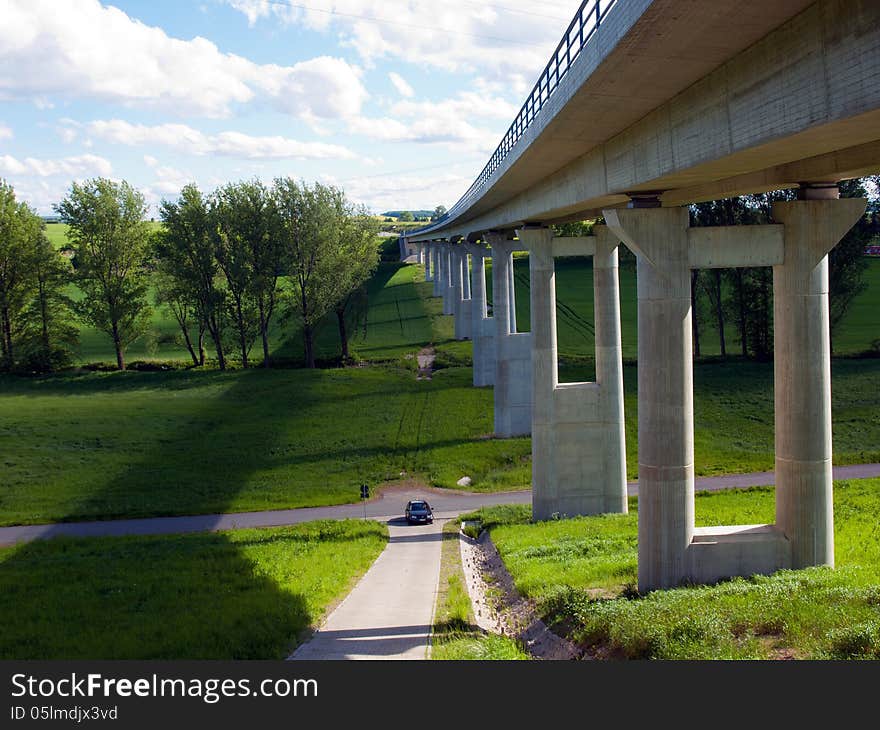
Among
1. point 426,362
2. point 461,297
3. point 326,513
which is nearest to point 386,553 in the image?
point 326,513

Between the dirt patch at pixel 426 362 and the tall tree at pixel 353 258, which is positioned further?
the tall tree at pixel 353 258

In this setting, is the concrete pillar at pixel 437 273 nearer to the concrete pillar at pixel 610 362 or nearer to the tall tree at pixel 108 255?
the tall tree at pixel 108 255

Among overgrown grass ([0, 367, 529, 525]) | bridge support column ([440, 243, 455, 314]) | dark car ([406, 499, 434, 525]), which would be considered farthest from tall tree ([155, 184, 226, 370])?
dark car ([406, 499, 434, 525])

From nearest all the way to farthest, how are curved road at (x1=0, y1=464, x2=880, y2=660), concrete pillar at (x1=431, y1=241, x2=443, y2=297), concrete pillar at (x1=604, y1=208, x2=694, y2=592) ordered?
curved road at (x1=0, y1=464, x2=880, y2=660), concrete pillar at (x1=604, y1=208, x2=694, y2=592), concrete pillar at (x1=431, y1=241, x2=443, y2=297)

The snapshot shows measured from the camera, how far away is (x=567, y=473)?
29.4m

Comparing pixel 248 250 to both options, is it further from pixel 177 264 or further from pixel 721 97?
pixel 721 97

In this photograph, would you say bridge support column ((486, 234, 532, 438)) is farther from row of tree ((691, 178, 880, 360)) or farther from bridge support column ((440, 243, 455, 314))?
bridge support column ((440, 243, 455, 314))

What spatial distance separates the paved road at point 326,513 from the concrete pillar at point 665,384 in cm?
1769

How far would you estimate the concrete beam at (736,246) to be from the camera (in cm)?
1562

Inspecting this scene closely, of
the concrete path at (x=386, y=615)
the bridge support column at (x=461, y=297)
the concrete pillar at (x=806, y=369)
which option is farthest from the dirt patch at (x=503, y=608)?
the bridge support column at (x=461, y=297)

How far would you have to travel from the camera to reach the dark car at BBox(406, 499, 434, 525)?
31734 mm

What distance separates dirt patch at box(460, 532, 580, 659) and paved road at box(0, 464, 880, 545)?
8952 mm

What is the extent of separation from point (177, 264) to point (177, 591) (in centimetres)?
5035

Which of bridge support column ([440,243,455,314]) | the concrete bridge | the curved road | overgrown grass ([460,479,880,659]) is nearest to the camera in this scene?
the concrete bridge
